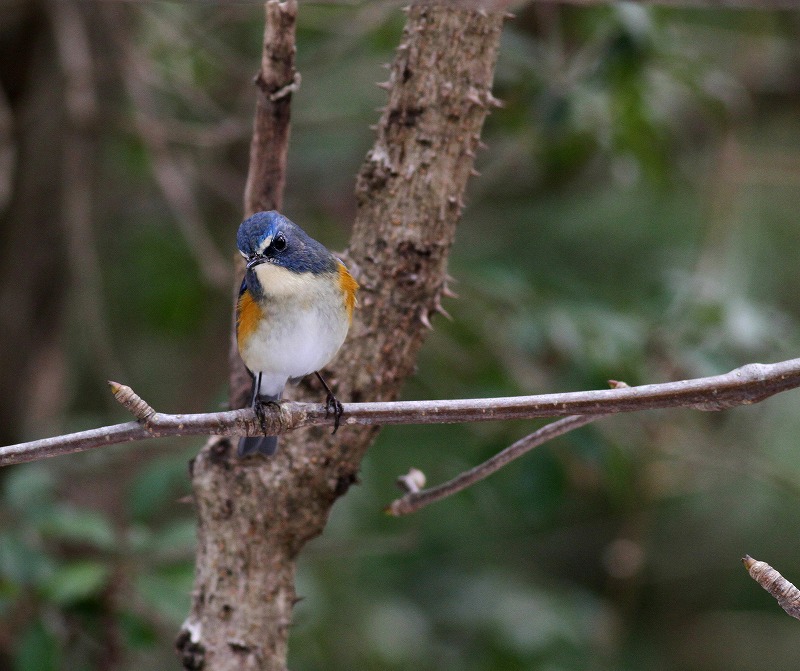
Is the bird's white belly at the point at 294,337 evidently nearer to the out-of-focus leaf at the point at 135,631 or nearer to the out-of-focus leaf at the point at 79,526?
the out-of-focus leaf at the point at 79,526

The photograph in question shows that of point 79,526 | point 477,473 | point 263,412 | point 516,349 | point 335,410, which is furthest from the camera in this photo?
point 516,349

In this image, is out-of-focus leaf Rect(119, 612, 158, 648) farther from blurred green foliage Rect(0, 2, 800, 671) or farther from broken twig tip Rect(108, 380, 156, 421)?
broken twig tip Rect(108, 380, 156, 421)

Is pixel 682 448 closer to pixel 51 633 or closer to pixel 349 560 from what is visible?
pixel 349 560

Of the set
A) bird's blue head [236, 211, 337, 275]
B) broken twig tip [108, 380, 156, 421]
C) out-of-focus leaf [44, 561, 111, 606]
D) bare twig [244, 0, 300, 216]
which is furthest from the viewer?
out-of-focus leaf [44, 561, 111, 606]

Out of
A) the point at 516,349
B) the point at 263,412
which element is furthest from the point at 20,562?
the point at 516,349

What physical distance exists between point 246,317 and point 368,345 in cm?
41

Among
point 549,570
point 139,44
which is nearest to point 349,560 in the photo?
point 549,570

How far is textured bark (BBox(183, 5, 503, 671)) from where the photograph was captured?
2.80 meters

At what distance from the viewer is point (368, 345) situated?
293cm

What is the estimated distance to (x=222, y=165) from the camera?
6.62 m

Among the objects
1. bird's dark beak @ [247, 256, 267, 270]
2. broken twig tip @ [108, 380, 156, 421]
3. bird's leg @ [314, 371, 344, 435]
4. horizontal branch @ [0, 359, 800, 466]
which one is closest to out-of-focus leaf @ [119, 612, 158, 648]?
bird's leg @ [314, 371, 344, 435]

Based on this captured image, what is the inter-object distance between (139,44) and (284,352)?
3.80 metres

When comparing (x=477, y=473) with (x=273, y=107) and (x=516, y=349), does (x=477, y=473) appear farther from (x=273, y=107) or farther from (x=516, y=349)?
(x=516, y=349)

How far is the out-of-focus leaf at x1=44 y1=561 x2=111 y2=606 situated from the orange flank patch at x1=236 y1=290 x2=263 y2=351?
53.7 inches
